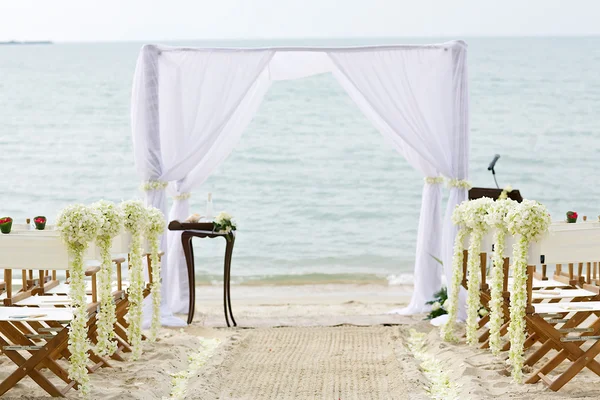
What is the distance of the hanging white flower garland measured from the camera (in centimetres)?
643

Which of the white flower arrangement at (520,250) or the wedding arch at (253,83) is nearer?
the white flower arrangement at (520,250)

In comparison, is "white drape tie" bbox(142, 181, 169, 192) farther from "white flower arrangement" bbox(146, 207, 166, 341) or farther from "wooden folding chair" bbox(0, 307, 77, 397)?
"wooden folding chair" bbox(0, 307, 77, 397)

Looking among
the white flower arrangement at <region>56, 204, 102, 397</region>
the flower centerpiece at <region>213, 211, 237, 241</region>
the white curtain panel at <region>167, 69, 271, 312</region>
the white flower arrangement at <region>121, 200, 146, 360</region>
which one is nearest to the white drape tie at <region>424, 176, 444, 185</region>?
the white curtain panel at <region>167, 69, 271, 312</region>

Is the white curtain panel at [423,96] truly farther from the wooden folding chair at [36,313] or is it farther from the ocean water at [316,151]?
the ocean water at [316,151]

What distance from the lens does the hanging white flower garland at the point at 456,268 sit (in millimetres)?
6434

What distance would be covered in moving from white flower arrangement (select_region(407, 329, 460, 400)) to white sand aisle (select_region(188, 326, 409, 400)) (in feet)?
0.55

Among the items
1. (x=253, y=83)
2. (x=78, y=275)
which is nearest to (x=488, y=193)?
(x=253, y=83)

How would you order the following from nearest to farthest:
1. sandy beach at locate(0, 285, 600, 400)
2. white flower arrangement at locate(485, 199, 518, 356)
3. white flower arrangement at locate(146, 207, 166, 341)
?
1. sandy beach at locate(0, 285, 600, 400)
2. white flower arrangement at locate(485, 199, 518, 356)
3. white flower arrangement at locate(146, 207, 166, 341)

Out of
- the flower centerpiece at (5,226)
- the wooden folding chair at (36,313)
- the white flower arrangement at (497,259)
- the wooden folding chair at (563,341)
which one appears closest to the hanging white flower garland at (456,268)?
the white flower arrangement at (497,259)

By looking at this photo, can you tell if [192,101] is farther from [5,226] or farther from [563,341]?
[563,341]

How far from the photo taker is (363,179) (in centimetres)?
2033

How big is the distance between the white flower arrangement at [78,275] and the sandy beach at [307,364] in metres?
0.22

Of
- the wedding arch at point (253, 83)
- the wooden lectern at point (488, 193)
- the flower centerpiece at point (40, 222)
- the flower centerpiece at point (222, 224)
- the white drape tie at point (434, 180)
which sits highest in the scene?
the wedding arch at point (253, 83)

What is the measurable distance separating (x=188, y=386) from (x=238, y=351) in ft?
3.62
